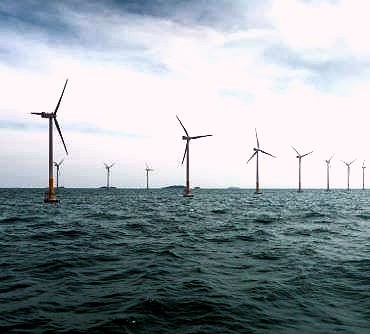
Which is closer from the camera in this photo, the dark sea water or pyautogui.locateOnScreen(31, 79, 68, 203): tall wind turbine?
the dark sea water

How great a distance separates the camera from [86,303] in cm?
1269

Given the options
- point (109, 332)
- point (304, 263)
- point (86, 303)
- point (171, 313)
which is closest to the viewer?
point (109, 332)

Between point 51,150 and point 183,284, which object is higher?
point 51,150

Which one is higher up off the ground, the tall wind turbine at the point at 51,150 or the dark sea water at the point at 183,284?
the tall wind turbine at the point at 51,150

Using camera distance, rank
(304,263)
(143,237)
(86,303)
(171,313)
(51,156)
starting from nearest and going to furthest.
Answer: (171,313) → (86,303) → (304,263) → (143,237) → (51,156)

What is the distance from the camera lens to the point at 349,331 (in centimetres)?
1070

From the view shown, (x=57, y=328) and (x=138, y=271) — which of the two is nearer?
(x=57, y=328)

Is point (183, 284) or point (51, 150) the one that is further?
point (51, 150)

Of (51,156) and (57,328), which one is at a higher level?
(51,156)

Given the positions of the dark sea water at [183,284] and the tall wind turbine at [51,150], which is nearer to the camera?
the dark sea water at [183,284]

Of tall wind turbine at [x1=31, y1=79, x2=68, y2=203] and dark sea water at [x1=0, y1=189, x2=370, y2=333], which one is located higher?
tall wind turbine at [x1=31, y1=79, x2=68, y2=203]

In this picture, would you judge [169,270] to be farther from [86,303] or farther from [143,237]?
[143,237]

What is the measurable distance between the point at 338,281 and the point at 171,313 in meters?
8.66

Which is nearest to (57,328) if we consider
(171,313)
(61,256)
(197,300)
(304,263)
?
(171,313)
